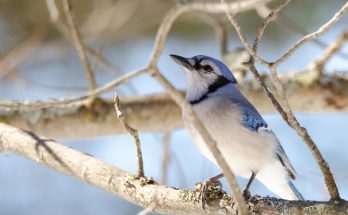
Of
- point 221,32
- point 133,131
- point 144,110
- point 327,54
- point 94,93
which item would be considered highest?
point 221,32

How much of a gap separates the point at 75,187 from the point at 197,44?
172 cm

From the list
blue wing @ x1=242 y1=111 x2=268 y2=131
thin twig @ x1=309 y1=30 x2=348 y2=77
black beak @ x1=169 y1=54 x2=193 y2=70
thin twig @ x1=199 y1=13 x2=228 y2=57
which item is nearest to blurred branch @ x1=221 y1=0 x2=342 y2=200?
blue wing @ x1=242 y1=111 x2=268 y2=131

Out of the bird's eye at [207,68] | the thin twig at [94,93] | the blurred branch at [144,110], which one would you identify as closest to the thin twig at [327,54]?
the blurred branch at [144,110]

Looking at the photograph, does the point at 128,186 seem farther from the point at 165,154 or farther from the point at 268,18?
the point at 165,154

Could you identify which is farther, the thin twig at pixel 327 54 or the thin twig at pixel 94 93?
the thin twig at pixel 327 54

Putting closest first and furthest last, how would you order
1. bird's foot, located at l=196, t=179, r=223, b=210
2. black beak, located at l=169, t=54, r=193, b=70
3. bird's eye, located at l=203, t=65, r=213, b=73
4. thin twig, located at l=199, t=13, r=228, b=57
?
bird's foot, located at l=196, t=179, r=223, b=210, black beak, located at l=169, t=54, r=193, b=70, bird's eye, located at l=203, t=65, r=213, b=73, thin twig, located at l=199, t=13, r=228, b=57

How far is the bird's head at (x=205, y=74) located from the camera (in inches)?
132

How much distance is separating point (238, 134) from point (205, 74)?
0.54 m

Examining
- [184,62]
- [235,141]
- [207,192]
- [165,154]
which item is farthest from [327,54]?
[207,192]

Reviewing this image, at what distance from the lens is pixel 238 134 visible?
2957mm

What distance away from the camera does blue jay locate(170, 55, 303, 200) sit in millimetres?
2928

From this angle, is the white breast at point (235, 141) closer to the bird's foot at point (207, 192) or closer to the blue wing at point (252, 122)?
the blue wing at point (252, 122)

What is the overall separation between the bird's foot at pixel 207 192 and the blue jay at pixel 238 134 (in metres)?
0.19

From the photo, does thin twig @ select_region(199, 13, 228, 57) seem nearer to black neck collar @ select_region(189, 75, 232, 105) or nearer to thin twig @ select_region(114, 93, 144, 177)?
black neck collar @ select_region(189, 75, 232, 105)
